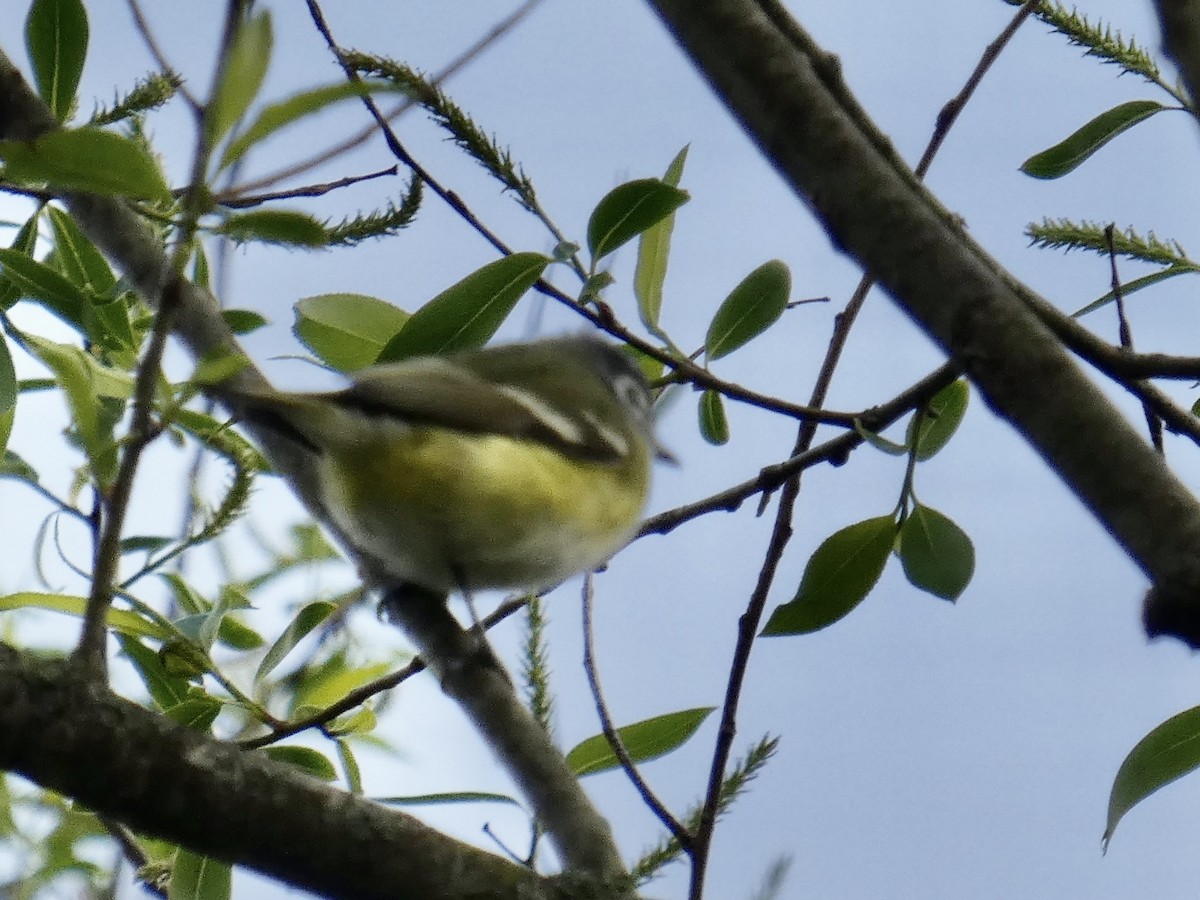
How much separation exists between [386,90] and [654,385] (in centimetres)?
102

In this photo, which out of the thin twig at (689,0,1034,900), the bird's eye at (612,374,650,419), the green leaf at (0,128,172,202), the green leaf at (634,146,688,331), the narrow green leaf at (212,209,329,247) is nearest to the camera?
the green leaf at (0,128,172,202)

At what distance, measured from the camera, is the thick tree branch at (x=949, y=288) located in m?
0.91

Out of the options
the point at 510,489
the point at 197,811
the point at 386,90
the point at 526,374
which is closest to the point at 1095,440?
the point at 386,90

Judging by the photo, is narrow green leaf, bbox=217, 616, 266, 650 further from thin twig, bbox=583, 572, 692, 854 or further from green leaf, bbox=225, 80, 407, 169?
green leaf, bbox=225, 80, 407, 169

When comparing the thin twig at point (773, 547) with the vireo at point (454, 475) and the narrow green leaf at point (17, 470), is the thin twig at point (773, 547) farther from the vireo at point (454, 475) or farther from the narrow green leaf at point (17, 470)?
the narrow green leaf at point (17, 470)

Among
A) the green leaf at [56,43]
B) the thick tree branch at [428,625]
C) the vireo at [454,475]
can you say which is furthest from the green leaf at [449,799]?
the green leaf at [56,43]

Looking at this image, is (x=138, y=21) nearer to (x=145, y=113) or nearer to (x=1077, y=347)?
(x=145, y=113)

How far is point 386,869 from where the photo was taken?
105 cm

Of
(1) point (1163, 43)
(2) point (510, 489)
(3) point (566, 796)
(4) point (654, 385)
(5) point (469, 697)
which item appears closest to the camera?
(1) point (1163, 43)

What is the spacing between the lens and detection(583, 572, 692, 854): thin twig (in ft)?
4.93

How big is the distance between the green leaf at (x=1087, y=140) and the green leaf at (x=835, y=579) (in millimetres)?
526

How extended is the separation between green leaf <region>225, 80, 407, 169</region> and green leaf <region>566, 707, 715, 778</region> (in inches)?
41.0

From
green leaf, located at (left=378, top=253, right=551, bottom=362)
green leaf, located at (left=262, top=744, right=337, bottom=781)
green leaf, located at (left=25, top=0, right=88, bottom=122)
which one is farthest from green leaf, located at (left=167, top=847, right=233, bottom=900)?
green leaf, located at (left=25, top=0, right=88, bottom=122)

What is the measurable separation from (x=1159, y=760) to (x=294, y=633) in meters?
1.14
